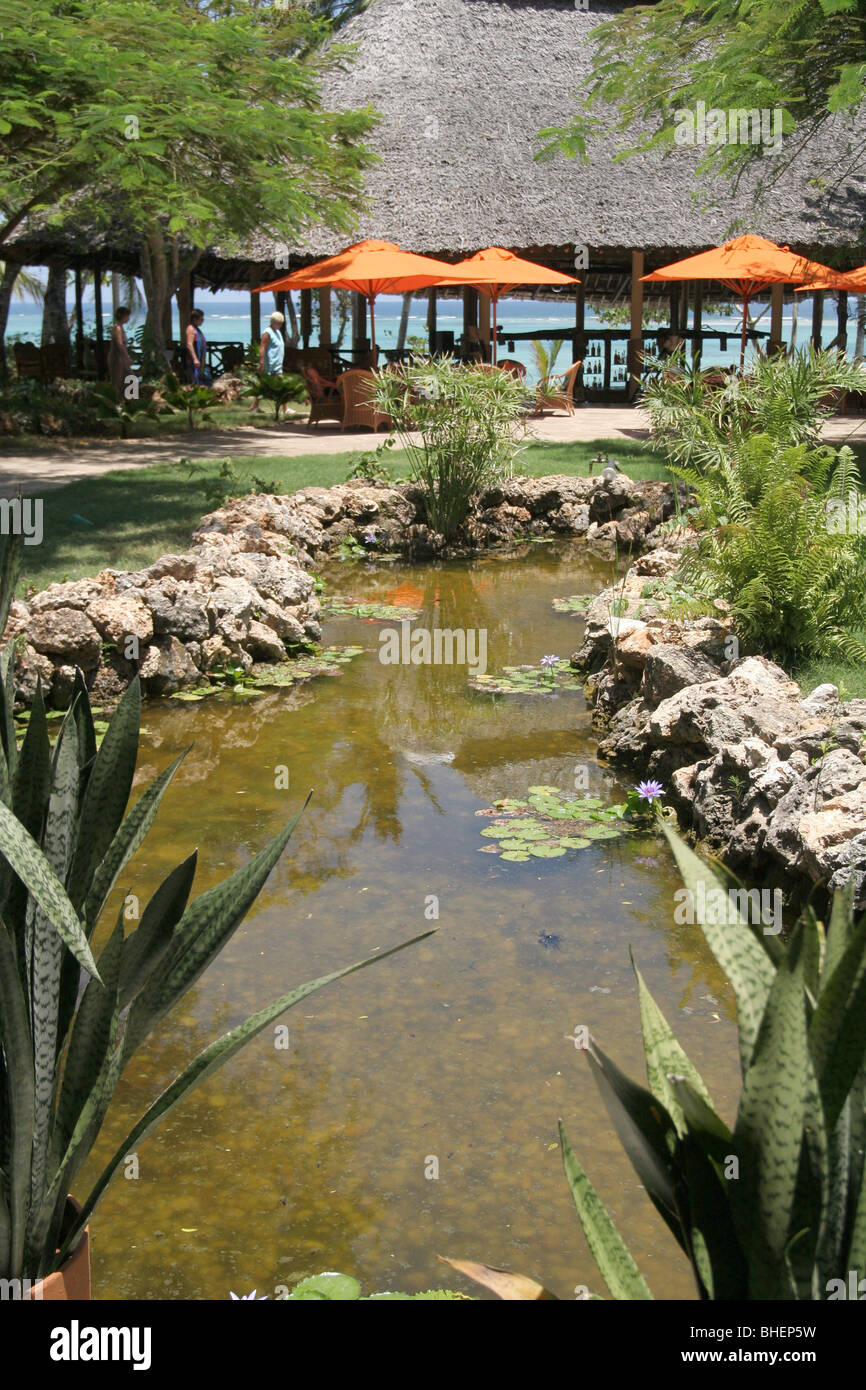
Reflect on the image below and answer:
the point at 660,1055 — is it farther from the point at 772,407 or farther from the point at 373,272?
the point at 373,272

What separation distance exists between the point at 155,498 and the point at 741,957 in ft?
32.6

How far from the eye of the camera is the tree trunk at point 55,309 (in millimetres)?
24344

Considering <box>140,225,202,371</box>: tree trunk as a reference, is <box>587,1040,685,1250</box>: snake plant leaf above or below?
below

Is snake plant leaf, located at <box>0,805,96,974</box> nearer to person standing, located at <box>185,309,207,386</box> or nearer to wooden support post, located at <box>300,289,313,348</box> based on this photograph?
person standing, located at <box>185,309,207,386</box>

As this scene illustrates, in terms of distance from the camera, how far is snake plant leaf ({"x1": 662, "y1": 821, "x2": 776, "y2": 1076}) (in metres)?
1.22

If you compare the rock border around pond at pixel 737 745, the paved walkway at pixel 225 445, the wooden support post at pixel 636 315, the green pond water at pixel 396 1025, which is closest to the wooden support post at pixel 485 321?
the wooden support post at pixel 636 315

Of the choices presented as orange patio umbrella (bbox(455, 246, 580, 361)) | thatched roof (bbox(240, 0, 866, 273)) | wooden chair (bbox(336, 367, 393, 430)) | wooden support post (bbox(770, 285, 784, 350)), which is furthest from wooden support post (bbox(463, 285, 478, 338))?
wooden chair (bbox(336, 367, 393, 430))

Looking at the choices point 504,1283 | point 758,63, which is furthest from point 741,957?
point 758,63

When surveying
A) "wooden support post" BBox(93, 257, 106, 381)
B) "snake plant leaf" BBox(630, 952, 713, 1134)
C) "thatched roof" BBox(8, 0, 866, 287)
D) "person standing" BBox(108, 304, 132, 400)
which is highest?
"thatched roof" BBox(8, 0, 866, 287)

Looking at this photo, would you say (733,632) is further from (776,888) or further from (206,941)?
(206,941)

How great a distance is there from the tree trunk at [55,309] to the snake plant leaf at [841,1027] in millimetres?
25274

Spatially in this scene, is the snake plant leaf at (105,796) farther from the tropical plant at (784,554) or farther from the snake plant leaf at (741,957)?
the tropical plant at (784,554)
